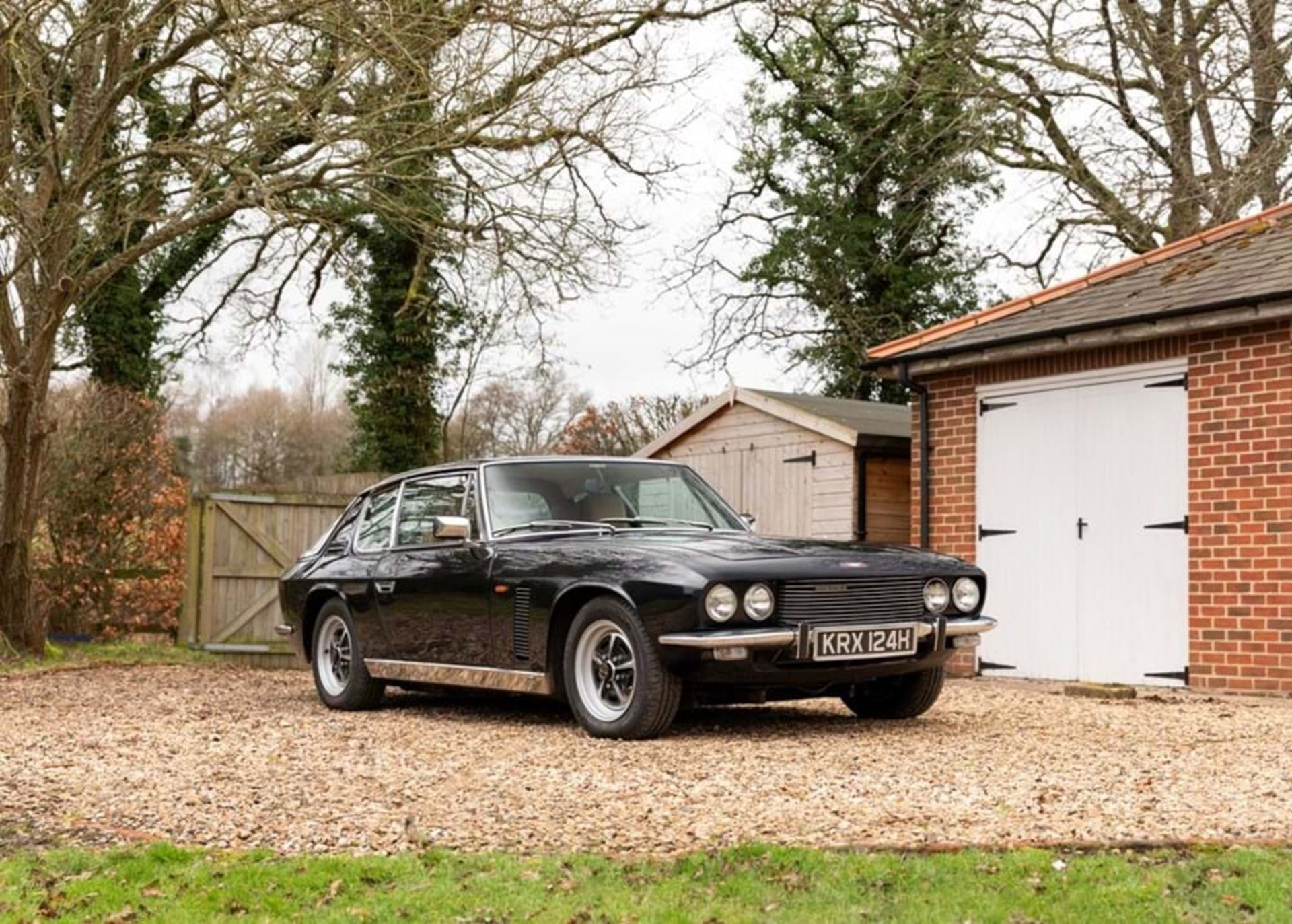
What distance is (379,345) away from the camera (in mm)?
25438

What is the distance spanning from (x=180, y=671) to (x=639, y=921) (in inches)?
413

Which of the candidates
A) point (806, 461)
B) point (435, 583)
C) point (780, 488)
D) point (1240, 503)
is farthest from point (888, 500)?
point (435, 583)

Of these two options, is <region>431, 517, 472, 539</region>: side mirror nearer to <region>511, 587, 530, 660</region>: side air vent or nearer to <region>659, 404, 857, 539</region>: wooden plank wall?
<region>511, 587, 530, 660</region>: side air vent

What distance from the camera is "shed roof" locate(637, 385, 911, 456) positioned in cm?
1609

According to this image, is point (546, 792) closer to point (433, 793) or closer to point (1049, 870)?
point (433, 793)

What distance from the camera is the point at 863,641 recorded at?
750 cm

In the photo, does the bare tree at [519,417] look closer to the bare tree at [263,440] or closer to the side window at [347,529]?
the bare tree at [263,440]

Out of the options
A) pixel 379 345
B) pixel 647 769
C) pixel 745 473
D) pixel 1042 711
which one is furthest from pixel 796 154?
pixel 647 769

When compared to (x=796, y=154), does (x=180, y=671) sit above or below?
below

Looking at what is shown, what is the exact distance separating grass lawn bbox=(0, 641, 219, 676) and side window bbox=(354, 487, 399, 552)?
14.7ft

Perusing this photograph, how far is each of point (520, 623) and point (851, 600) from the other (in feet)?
5.85

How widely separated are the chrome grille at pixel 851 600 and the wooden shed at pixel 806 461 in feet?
26.3

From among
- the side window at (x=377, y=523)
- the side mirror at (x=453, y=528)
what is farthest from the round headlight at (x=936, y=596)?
the side window at (x=377, y=523)

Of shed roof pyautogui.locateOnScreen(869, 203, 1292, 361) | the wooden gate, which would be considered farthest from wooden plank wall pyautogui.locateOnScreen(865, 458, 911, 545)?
the wooden gate
